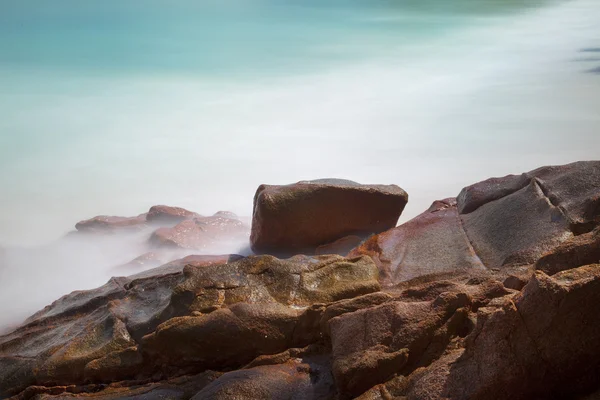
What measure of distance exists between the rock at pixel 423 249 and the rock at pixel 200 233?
322 cm

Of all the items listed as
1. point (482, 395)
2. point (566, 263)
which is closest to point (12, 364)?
point (482, 395)

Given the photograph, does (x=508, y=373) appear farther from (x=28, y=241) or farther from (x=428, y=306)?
(x=28, y=241)

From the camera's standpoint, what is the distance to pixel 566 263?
12.9 ft

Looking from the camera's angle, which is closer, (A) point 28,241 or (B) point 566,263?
(B) point 566,263

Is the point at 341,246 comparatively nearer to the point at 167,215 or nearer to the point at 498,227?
the point at 498,227

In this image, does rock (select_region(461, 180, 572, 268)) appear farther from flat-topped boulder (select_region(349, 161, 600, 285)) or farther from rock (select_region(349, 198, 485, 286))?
rock (select_region(349, 198, 485, 286))

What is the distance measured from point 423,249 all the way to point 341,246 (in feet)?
3.63

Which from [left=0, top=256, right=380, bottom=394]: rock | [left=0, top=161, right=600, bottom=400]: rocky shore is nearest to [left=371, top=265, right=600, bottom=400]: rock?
[left=0, top=161, right=600, bottom=400]: rocky shore

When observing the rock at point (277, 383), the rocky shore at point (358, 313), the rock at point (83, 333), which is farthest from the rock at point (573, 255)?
the rock at point (83, 333)

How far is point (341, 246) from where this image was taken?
6.68 m

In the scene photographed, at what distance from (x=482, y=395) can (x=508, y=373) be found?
153 millimetres

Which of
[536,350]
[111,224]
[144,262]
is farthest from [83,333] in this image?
[111,224]

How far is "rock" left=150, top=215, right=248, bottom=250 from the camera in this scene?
8.95 metres

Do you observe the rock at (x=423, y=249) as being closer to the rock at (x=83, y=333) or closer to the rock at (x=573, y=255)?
the rock at (x=573, y=255)
